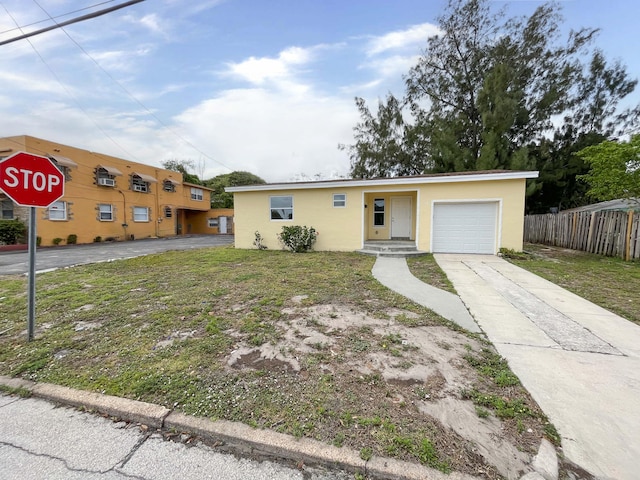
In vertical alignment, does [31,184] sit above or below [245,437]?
above

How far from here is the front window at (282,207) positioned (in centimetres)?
1212

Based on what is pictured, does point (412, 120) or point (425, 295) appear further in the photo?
point (412, 120)

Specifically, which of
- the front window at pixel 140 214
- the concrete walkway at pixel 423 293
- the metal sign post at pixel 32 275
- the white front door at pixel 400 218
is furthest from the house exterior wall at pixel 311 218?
the front window at pixel 140 214

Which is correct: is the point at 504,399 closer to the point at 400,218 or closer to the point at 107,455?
the point at 107,455

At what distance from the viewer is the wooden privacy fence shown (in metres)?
8.84

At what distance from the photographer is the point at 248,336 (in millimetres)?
3469

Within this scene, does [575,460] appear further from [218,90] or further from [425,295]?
[218,90]

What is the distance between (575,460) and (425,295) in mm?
3559

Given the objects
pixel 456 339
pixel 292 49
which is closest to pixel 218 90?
pixel 292 49

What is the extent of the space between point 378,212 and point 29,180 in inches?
453

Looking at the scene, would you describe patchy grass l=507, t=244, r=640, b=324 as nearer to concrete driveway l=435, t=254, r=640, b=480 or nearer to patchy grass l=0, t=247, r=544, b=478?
concrete driveway l=435, t=254, r=640, b=480

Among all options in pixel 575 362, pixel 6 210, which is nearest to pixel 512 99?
pixel 575 362

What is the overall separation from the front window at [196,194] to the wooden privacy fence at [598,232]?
28086 mm

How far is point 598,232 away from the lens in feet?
33.7
